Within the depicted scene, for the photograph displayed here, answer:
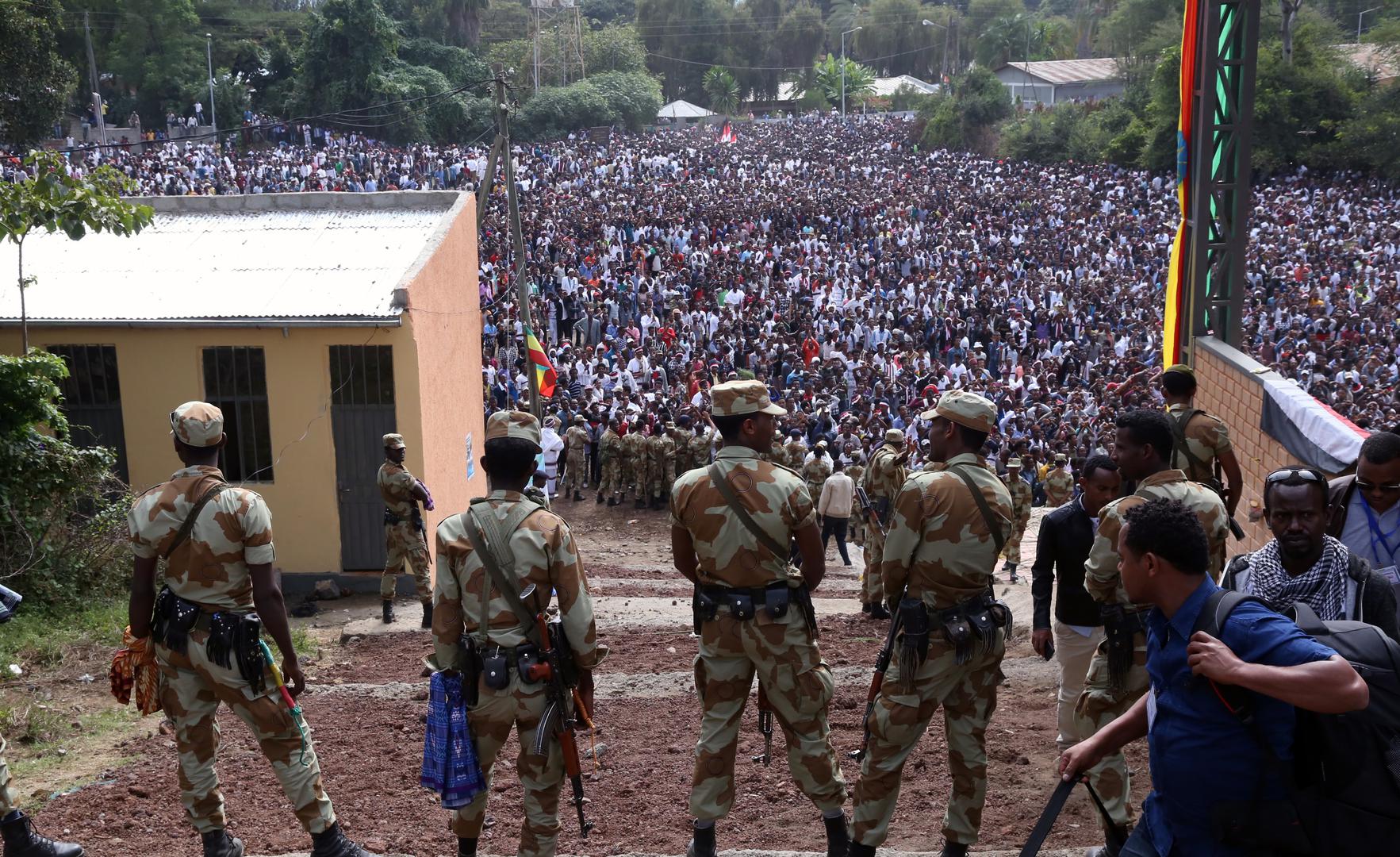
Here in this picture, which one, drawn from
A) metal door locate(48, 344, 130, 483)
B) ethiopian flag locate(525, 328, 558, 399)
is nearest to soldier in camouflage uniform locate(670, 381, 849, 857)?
metal door locate(48, 344, 130, 483)

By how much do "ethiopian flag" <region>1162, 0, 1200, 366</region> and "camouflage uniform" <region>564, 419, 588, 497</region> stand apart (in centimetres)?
802

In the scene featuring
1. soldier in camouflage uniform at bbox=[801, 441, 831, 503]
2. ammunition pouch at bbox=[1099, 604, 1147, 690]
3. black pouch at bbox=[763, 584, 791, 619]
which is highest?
black pouch at bbox=[763, 584, 791, 619]

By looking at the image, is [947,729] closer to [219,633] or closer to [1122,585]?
[1122,585]

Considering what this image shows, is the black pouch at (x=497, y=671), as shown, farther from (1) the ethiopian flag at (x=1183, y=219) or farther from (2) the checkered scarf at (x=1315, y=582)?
(1) the ethiopian flag at (x=1183, y=219)

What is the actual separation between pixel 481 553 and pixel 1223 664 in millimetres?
2328

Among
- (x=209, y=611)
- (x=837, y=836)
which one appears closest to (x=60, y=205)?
(x=209, y=611)

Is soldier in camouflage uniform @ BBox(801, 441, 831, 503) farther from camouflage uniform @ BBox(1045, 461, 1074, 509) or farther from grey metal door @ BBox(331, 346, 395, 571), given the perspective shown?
grey metal door @ BBox(331, 346, 395, 571)

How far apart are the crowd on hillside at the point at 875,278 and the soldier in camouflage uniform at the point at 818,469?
2606 mm

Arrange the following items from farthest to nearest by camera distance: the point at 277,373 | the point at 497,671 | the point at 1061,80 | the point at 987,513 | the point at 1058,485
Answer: the point at 1061,80
the point at 1058,485
the point at 277,373
the point at 987,513
the point at 497,671

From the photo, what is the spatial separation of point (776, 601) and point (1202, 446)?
256 cm

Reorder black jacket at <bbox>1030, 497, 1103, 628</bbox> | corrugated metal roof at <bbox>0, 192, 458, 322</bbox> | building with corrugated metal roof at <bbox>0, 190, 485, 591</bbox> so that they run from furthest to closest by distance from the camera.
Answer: corrugated metal roof at <bbox>0, 192, 458, 322</bbox> < building with corrugated metal roof at <bbox>0, 190, 485, 591</bbox> < black jacket at <bbox>1030, 497, 1103, 628</bbox>

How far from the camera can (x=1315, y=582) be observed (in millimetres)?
3475

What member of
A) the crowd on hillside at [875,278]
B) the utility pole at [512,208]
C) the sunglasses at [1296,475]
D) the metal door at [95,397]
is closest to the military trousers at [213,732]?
the sunglasses at [1296,475]

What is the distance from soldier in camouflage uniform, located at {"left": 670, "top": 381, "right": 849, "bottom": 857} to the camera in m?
4.29
